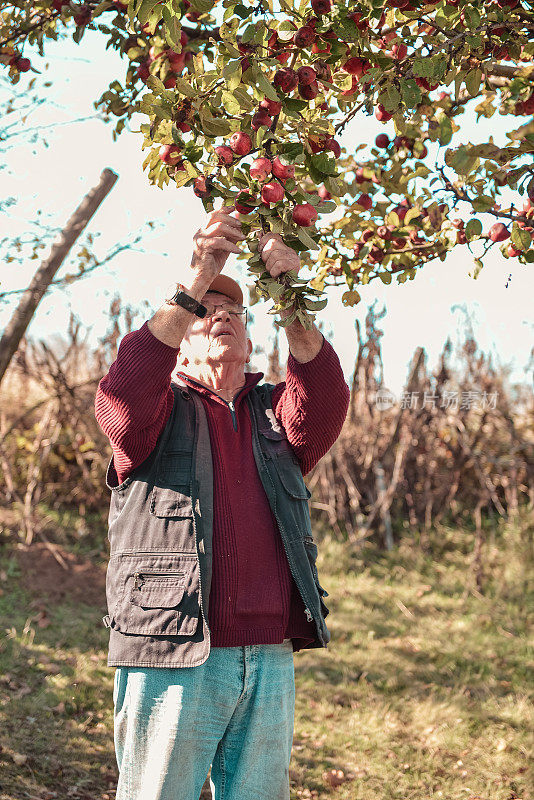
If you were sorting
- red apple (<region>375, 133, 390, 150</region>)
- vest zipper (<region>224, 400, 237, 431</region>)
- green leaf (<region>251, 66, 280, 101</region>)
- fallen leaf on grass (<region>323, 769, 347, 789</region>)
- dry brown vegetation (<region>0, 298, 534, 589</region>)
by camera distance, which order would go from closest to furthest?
green leaf (<region>251, 66, 280, 101</region>), vest zipper (<region>224, 400, 237, 431</region>), red apple (<region>375, 133, 390, 150</region>), fallen leaf on grass (<region>323, 769, 347, 789</region>), dry brown vegetation (<region>0, 298, 534, 589</region>)

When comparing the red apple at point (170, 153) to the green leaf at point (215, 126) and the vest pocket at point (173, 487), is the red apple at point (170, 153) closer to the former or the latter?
the green leaf at point (215, 126)

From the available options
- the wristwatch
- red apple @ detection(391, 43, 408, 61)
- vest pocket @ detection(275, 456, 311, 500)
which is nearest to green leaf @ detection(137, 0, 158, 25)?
the wristwatch

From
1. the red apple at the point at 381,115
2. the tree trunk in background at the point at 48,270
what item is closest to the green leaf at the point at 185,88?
the red apple at the point at 381,115

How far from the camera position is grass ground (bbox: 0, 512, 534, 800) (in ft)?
10.7

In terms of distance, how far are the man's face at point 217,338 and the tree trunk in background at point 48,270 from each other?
4.49 ft

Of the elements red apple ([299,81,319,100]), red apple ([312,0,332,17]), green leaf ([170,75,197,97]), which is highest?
red apple ([312,0,332,17])

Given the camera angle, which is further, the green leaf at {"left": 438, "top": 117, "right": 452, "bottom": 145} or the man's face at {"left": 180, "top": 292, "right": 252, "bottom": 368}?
the man's face at {"left": 180, "top": 292, "right": 252, "bottom": 368}

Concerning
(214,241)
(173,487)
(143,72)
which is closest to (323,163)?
(214,241)

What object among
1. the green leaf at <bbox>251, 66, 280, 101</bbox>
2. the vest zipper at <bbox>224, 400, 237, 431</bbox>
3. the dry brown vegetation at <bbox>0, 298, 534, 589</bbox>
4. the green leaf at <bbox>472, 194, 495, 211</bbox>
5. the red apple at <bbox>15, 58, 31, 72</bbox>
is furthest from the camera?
the dry brown vegetation at <bbox>0, 298, 534, 589</bbox>

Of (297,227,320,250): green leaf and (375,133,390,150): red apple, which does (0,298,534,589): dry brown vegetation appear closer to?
(375,133,390,150): red apple

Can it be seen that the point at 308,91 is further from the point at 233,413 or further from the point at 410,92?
the point at 233,413

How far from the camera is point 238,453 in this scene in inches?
81.7

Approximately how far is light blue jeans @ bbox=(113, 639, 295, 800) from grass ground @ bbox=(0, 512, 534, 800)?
141cm

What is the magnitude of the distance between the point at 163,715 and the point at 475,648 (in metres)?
3.34
